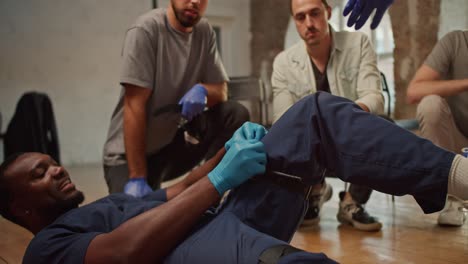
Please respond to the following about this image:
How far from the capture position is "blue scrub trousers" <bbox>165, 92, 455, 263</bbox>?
89 centimetres

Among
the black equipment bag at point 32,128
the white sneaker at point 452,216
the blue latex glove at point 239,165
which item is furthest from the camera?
the black equipment bag at point 32,128

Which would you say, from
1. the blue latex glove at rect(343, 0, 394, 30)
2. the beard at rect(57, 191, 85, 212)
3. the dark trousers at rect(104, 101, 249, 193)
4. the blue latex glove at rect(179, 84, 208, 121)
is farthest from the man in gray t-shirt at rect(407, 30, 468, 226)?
the beard at rect(57, 191, 85, 212)

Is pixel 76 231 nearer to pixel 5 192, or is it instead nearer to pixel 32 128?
pixel 5 192

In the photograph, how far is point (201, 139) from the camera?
6.90 feet

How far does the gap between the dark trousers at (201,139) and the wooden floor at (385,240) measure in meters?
0.54

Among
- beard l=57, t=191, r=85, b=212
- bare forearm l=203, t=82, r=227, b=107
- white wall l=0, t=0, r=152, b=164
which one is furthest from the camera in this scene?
white wall l=0, t=0, r=152, b=164

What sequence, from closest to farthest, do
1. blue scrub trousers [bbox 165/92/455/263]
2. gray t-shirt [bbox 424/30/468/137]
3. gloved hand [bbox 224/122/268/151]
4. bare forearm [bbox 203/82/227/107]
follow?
1. blue scrub trousers [bbox 165/92/455/263]
2. gloved hand [bbox 224/122/268/151]
3. gray t-shirt [bbox 424/30/468/137]
4. bare forearm [bbox 203/82/227/107]

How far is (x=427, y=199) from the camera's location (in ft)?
2.99

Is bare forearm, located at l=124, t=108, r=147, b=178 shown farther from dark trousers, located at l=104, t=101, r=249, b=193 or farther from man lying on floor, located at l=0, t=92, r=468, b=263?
man lying on floor, located at l=0, t=92, r=468, b=263

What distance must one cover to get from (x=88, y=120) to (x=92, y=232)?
4.49m

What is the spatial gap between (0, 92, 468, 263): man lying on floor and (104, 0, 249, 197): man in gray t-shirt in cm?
84

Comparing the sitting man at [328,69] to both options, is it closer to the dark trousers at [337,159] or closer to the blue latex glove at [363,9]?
the blue latex glove at [363,9]

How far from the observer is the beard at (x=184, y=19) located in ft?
6.49

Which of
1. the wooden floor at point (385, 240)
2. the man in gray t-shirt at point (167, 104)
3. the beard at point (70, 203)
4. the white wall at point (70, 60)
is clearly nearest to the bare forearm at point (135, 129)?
the man in gray t-shirt at point (167, 104)
